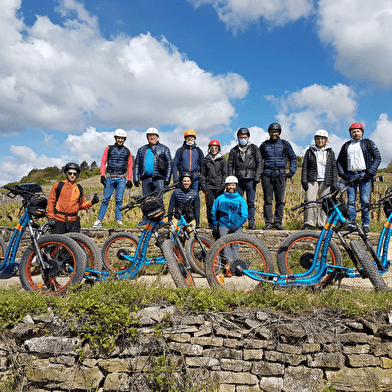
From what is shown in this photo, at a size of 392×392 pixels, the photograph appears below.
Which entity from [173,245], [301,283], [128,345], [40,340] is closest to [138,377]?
[128,345]

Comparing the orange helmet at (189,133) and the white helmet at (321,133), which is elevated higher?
the orange helmet at (189,133)

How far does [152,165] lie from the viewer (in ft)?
23.0

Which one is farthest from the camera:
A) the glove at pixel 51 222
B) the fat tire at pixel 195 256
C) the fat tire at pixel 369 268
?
the fat tire at pixel 195 256

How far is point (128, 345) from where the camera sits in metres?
3.48

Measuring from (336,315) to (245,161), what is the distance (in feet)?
12.3

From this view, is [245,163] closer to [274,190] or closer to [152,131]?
[274,190]

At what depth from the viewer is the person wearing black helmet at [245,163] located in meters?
6.62

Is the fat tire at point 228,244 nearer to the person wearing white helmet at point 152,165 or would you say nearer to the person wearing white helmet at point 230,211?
the person wearing white helmet at point 230,211

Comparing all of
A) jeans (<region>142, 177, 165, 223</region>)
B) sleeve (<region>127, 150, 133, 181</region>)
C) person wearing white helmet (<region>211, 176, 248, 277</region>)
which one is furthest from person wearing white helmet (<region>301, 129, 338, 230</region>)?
sleeve (<region>127, 150, 133, 181</region>)

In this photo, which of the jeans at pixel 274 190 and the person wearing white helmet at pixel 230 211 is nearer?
the person wearing white helmet at pixel 230 211

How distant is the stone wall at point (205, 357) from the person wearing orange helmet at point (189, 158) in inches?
150

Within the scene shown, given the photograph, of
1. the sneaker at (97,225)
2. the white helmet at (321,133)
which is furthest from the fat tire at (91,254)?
the white helmet at (321,133)

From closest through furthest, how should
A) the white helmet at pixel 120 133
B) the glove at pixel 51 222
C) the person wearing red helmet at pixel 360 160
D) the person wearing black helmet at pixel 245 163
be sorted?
the glove at pixel 51 222 < the person wearing red helmet at pixel 360 160 < the person wearing black helmet at pixel 245 163 < the white helmet at pixel 120 133

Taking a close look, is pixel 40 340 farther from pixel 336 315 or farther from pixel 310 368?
pixel 336 315
